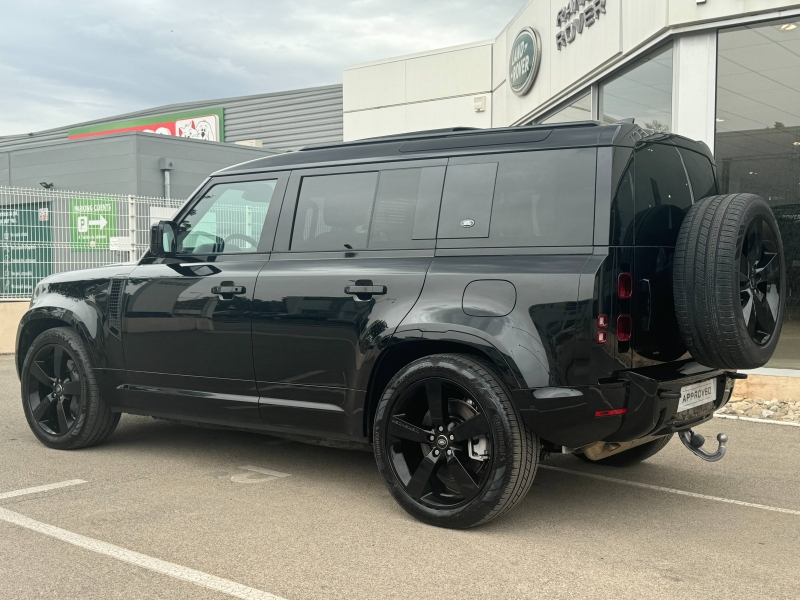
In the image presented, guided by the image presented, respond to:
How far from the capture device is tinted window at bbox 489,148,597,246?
12.9ft

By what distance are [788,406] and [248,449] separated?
16.1 feet

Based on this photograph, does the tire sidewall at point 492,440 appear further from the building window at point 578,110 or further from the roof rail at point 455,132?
the building window at point 578,110

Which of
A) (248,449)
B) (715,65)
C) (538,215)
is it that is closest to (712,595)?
(538,215)

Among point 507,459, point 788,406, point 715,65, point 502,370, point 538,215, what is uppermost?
point 715,65

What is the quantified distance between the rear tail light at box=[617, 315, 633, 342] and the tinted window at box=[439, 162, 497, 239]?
80 centimetres

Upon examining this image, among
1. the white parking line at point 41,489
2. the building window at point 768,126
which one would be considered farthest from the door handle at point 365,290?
the building window at point 768,126

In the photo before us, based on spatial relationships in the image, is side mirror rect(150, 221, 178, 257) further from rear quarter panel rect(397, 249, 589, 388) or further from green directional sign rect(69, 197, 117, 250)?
green directional sign rect(69, 197, 117, 250)

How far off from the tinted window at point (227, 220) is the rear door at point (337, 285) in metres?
0.24

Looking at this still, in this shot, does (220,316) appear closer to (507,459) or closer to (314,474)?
(314,474)

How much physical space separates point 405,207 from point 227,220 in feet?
4.81

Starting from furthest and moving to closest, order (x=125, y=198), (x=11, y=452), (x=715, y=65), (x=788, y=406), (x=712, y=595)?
(x=125, y=198), (x=715, y=65), (x=788, y=406), (x=11, y=452), (x=712, y=595)

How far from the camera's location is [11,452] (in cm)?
576

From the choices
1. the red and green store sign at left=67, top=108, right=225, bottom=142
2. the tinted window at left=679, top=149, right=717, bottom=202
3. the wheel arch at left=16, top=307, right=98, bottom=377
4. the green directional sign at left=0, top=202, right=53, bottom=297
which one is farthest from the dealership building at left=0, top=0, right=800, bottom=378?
the red and green store sign at left=67, top=108, right=225, bottom=142

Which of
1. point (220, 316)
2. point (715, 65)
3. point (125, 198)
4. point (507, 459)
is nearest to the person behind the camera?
point (507, 459)
